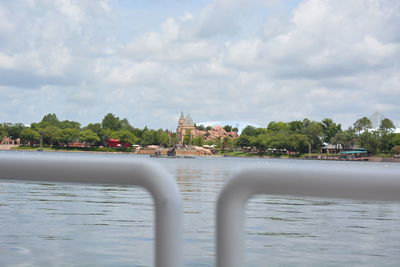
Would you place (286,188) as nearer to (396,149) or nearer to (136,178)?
(136,178)

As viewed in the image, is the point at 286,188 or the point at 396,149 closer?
the point at 286,188

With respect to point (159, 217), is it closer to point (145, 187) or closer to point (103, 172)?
point (145, 187)

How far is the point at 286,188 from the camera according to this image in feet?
5.97

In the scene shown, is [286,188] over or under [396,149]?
under

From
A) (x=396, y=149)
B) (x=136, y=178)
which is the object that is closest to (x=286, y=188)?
(x=136, y=178)

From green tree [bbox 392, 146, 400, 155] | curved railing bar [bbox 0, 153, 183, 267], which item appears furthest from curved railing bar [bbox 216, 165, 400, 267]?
green tree [bbox 392, 146, 400, 155]

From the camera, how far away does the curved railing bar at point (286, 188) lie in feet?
5.72

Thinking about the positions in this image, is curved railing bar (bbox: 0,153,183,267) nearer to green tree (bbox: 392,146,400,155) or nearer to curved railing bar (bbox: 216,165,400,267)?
curved railing bar (bbox: 216,165,400,267)

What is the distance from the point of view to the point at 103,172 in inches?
78.5

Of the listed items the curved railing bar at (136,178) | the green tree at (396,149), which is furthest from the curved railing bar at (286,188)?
the green tree at (396,149)

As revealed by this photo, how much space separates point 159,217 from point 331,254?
0.83m

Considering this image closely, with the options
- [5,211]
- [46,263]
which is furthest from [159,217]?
[5,211]

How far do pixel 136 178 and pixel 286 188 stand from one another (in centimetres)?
50

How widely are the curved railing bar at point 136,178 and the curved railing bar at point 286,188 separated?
5.8 inches
